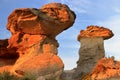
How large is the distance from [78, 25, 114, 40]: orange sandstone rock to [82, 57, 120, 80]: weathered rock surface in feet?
30.8

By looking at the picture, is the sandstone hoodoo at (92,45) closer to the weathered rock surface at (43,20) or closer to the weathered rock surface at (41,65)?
the weathered rock surface at (43,20)

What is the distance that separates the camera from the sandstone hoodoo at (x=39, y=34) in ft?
82.8

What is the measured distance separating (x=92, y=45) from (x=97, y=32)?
1095mm

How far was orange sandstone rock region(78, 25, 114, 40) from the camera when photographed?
3384cm

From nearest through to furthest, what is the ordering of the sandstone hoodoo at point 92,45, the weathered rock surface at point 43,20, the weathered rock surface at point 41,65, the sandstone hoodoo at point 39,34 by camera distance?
the weathered rock surface at point 41,65
the sandstone hoodoo at point 39,34
the weathered rock surface at point 43,20
the sandstone hoodoo at point 92,45

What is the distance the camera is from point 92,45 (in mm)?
34500

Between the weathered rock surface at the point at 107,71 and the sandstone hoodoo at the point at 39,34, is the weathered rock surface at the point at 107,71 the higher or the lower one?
the lower one

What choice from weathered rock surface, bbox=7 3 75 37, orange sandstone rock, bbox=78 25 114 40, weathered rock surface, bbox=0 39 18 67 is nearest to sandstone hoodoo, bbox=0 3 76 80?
weathered rock surface, bbox=7 3 75 37

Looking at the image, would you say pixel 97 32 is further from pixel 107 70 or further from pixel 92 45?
pixel 107 70

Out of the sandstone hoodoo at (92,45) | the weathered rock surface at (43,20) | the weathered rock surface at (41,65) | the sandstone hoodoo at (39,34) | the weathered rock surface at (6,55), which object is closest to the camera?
the weathered rock surface at (41,65)

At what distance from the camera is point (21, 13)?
26.5 m

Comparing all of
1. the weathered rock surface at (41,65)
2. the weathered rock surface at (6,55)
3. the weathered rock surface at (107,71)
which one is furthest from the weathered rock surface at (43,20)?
the weathered rock surface at (107,71)

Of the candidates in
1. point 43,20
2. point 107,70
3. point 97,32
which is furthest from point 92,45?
point 107,70

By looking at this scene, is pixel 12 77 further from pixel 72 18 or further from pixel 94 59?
pixel 94 59
